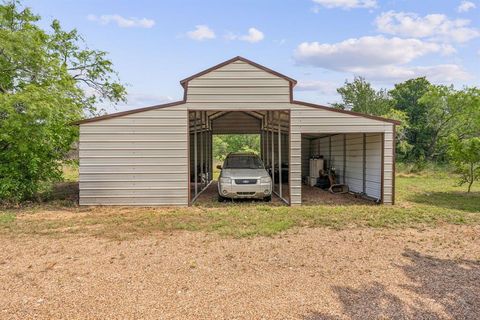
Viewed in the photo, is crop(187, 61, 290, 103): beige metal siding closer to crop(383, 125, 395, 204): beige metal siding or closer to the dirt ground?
crop(383, 125, 395, 204): beige metal siding

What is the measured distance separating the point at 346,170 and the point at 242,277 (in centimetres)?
988

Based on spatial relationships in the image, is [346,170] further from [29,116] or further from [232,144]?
[232,144]

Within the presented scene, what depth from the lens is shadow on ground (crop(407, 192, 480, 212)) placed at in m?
9.37

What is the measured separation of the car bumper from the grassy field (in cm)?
42

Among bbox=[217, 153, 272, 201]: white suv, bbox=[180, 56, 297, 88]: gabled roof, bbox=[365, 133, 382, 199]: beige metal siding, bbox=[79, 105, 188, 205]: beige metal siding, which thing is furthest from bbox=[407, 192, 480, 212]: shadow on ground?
bbox=[79, 105, 188, 205]: beige metal siding

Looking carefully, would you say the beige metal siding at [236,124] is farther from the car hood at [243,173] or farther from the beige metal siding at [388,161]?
the beige metal siding at [388,161]

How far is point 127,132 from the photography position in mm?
9266

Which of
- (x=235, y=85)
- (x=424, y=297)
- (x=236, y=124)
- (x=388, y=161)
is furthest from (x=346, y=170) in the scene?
(x=424, y=297)

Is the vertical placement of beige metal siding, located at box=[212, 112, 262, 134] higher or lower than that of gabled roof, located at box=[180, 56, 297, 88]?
lower

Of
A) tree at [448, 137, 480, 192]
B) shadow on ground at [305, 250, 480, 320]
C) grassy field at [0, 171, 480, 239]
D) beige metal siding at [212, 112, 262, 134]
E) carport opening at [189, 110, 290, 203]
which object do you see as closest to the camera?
shadow on ground at [305, 250, 480, 320]

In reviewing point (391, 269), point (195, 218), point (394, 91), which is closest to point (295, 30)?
point (195, 218)

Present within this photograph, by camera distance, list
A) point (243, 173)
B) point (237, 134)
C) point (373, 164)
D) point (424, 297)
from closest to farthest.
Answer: point (424, 297) < point (243, 173) < point (373, 164) < point (237, 134)

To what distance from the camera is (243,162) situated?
10750 millimetres

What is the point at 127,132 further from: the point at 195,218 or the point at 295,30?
the point at 295,30
